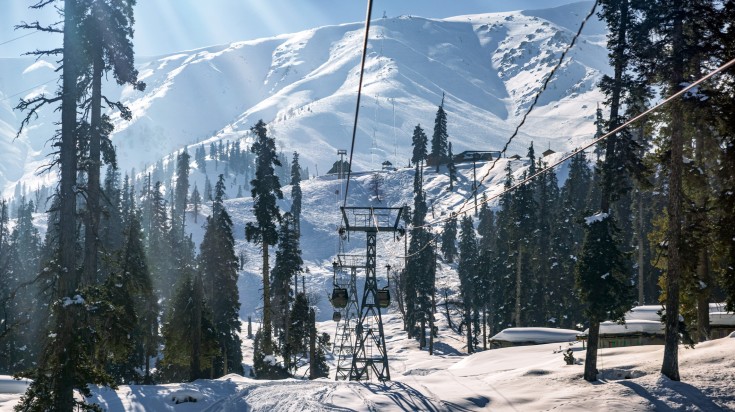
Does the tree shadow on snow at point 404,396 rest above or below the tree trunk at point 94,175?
below

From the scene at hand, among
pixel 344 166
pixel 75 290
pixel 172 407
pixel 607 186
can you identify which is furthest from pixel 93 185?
pixel 344 166

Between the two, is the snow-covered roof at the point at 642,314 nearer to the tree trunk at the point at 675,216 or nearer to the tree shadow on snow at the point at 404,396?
the tree trunk at the point at 675,216

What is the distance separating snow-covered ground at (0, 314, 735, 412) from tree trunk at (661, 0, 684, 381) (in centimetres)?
101

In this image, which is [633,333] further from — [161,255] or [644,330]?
[161,255]

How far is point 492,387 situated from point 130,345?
12911 millimetres

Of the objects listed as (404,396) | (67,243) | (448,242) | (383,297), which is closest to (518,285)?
(383,297)

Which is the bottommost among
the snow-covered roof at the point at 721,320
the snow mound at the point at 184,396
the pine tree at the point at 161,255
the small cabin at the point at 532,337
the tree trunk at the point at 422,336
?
the tree trunk at the point at 422,336

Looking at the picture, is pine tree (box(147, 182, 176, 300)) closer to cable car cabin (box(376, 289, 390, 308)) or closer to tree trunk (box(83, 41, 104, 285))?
cable car cabin (box(376, 289, 390, 308))

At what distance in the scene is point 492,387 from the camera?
76.1ft

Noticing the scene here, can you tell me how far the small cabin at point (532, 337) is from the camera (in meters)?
44.9

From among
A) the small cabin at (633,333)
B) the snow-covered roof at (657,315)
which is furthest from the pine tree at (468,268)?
the small cabin at (633,333)

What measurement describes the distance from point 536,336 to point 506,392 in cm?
2432

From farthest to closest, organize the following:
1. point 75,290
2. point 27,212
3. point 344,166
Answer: point 344,166, point 27,212, point 75,290

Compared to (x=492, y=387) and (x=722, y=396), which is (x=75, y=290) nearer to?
(x=492, y=387)
